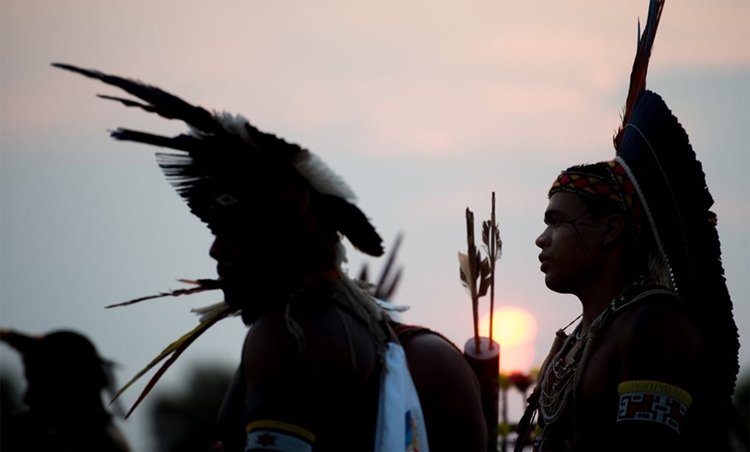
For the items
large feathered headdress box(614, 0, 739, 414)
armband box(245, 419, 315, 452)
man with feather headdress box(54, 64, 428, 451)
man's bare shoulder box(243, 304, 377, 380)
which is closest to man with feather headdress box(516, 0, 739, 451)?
large feathered headdress box(614, 0, 739, 414)

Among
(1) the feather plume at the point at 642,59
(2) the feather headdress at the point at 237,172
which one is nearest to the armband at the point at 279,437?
(2) the feather headdress at the point at 237,172

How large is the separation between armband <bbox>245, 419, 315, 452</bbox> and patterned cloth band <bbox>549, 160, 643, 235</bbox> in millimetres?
1392

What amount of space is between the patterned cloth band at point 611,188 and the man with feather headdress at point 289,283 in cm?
73

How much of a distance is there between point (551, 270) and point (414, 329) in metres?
0.66

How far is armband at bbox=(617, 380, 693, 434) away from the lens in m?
4.03

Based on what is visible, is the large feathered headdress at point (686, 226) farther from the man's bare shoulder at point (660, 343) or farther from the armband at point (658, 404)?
the armband at point (658, 404)

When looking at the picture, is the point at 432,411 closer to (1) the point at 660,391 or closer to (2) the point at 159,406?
(1) the point at 660,391

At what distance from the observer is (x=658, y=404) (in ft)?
13.2

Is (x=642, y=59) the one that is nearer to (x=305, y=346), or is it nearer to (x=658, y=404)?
(x=658, y=404)

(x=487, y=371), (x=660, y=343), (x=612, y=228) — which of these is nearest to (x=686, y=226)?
(x=612, y=228)

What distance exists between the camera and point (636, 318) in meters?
4.25

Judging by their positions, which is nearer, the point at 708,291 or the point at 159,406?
the point at 708,291

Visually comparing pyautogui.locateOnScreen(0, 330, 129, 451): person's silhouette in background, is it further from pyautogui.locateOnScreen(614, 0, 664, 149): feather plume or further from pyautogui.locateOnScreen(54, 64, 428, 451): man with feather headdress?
pyautogui.locateOnScreen(614, 0, 664, 149): feather plume

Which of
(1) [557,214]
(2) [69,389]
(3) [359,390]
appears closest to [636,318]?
(1) [557,214]
